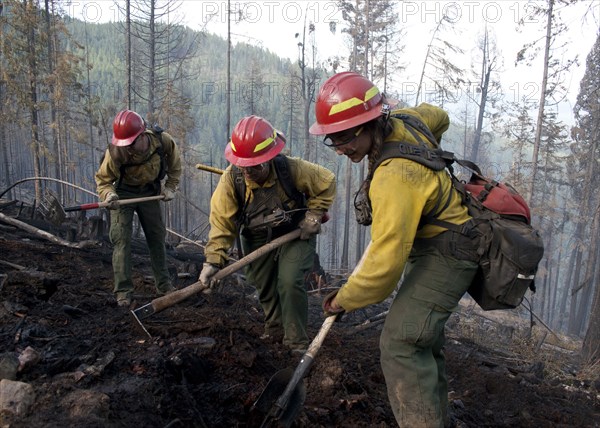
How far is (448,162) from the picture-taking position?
2990mm

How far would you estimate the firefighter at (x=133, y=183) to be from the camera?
18.3ft

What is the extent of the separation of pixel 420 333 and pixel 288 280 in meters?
1.79

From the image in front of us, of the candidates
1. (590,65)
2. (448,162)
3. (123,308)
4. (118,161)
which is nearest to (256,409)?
(448,162)

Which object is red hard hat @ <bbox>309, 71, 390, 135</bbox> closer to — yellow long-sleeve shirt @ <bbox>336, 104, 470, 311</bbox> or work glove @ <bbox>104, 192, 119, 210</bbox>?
yellow long-sleeve shirt @ <bbox>336, 104, 470, 311</bbox>

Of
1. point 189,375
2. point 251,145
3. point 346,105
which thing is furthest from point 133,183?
point 346,105

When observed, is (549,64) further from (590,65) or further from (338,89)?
(338,89)

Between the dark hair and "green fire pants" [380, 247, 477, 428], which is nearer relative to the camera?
"green fire pants" [380, 247, 477, 428]

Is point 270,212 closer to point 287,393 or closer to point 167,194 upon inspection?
point 287,393

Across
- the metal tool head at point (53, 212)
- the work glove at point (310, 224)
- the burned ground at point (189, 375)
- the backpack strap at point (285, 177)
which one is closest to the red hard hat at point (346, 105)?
the backpack strap at point (285, 177)

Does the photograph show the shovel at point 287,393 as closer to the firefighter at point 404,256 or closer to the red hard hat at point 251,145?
the firefighter at point 404,256

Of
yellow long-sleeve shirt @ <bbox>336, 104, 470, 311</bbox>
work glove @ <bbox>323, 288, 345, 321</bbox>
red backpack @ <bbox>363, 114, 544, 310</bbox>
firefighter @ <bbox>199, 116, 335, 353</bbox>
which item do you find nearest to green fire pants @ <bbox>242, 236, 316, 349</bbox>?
firefighter @ <bbox>199, 116, 335, 353</bbox>

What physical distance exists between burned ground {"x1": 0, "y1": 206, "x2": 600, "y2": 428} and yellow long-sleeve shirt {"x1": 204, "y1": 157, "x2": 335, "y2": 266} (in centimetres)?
83

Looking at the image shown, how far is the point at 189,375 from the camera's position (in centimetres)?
354

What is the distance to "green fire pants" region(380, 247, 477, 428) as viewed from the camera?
2.75 metres
